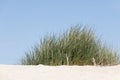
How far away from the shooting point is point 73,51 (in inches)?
425

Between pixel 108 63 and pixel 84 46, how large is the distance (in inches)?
33.9
